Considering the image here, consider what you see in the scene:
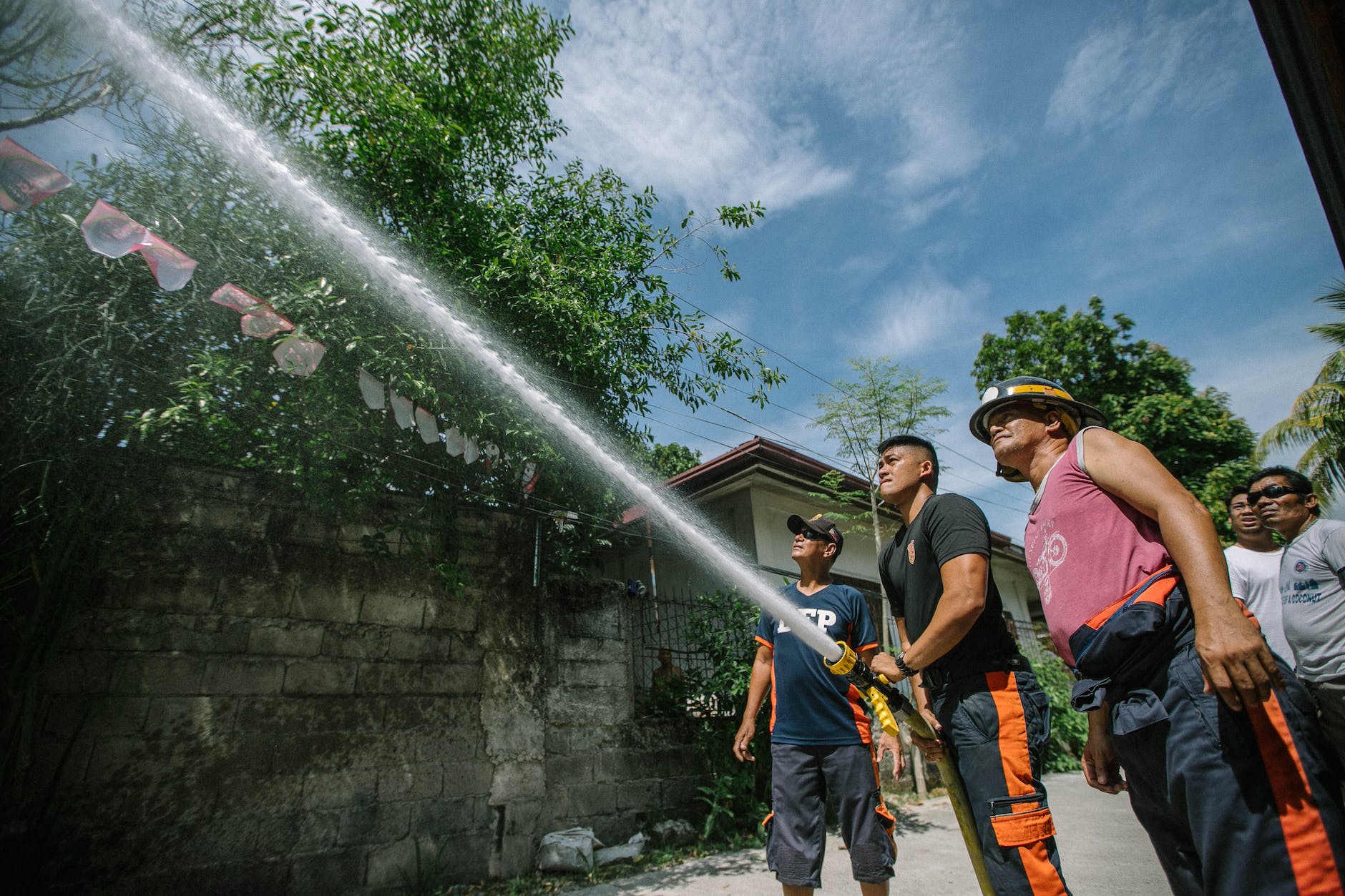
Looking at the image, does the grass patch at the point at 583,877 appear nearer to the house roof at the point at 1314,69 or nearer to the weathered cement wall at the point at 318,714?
the weathered cement wall at the point at 318,714

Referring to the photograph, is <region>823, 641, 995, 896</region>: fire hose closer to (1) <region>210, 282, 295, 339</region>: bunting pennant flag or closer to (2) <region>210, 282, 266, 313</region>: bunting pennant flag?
(1) <region>210, 282, 295, 339</region>: bunting pennant flag

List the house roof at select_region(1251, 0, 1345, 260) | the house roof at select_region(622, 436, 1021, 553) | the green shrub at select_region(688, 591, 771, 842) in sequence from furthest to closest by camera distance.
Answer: the house roof at select_region(622, 436, 1021, 553) < the green shrub at select_region(688, 591, 771, 842) < the house roof at select_region(1251, 0, 1345, 260)

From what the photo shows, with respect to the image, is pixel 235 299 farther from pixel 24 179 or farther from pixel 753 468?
pixel 753 468

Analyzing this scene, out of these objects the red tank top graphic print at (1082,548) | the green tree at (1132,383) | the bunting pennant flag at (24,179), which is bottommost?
the red tank top graphic print at (1082,548)

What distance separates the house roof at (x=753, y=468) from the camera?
29.9ft

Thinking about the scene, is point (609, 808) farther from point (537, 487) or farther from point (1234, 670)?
point (1234, 670)

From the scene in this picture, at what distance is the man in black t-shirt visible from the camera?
2.03 meters

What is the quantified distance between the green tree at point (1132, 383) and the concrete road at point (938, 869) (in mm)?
8579

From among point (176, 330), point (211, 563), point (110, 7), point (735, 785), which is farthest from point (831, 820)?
point (110, 7)

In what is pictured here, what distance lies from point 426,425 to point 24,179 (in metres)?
2.49

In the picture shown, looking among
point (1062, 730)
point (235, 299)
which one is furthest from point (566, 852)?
point (1062, 730)

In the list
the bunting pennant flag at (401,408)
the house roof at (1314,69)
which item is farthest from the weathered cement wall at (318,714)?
the house roof at (1314,69)

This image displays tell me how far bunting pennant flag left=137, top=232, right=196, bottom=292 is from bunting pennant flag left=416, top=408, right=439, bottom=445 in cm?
153

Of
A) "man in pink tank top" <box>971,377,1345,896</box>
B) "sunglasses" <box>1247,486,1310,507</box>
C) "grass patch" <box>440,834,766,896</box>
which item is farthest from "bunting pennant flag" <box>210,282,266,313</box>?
"sunglasses" <box>1247,486,1310,507</box>
